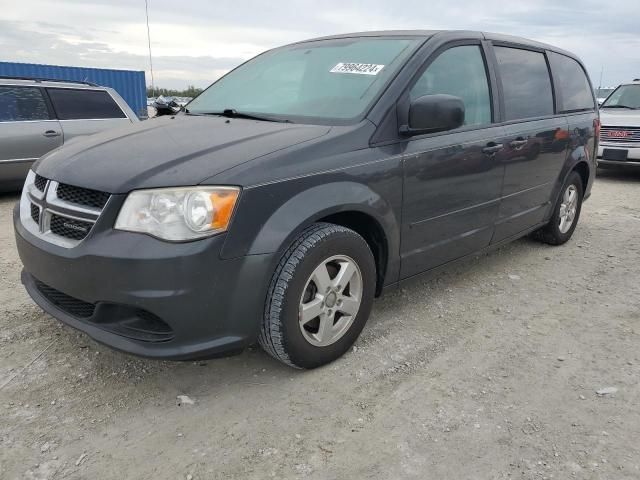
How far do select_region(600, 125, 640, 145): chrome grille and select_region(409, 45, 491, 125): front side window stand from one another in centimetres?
674

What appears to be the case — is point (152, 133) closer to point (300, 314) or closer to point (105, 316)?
point (105, 316)

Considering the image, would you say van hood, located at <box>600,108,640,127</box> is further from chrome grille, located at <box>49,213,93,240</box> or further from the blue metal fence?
the blue metal fence

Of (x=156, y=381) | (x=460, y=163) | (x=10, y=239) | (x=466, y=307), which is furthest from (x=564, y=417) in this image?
(x=10, y=239)

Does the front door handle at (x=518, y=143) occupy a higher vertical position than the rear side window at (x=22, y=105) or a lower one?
lower

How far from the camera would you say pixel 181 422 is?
2.40 meters

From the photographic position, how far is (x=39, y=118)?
6.80 m

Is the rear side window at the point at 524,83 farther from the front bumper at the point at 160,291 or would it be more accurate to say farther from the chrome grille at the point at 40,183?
the chrome grille at the point at 40,183

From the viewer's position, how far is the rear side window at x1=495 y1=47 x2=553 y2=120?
390 cm

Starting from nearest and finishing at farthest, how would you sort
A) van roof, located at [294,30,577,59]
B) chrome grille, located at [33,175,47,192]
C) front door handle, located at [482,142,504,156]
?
chrome grille, located at [33,175,47,192], van roof, located at [294,30,577,59], front door handle, located at [482,142,504,156]

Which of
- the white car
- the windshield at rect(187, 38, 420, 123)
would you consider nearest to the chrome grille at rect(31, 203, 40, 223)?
the windshield at rect(187, 38, 420, 123)

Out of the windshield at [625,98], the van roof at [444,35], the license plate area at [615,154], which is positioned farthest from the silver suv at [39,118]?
the windshield at [625,98]

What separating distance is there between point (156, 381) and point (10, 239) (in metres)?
3.20

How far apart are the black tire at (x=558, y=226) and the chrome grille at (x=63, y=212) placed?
3.93 meters

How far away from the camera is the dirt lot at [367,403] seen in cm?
214
